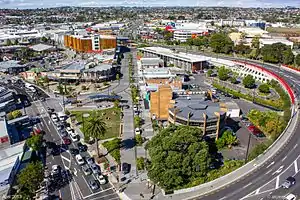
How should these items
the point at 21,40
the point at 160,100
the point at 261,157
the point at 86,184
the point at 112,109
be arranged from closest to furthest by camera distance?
1. the point at 86,184
2. the point at 261,157
3. the point at 160,100
4. the point at 112,109
5. the point at 21,40

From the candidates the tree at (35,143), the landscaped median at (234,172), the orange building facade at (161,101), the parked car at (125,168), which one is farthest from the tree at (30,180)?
the orange building facade at (161,101)

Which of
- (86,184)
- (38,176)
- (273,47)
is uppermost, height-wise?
(273,47)

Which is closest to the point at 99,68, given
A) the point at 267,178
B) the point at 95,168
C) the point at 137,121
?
the point at 137,121

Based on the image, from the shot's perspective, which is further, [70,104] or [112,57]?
[112,57]

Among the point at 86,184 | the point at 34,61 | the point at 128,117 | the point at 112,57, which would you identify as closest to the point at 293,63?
the point at 112,57

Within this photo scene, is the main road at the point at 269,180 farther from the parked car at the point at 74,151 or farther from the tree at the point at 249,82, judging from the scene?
the tree at the point at 249,82

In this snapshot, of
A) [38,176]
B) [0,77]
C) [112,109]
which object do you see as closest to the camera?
[38,176]

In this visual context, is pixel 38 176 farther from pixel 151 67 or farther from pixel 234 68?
pixel 234 68
